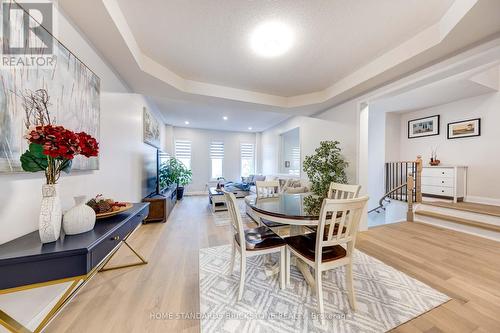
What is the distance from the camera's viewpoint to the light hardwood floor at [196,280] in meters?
1.33

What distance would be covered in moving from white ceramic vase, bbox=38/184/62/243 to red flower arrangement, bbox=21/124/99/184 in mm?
66

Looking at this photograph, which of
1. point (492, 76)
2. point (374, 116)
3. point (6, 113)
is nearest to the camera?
point (6, 113)

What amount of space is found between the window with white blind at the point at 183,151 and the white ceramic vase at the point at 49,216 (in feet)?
20.3

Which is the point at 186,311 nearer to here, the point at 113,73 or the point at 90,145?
the point at 90,145

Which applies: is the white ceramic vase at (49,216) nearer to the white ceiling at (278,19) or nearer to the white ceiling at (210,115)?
the white ceiling at (278,19)

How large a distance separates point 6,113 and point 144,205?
125cm

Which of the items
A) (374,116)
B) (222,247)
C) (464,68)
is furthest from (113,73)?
(374,116)

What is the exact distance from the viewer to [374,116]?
529 cm

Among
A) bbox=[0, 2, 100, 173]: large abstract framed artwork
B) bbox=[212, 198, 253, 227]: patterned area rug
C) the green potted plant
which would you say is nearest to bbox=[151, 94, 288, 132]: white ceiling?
the green potted plant

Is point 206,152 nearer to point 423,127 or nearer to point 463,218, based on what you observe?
point 423,127

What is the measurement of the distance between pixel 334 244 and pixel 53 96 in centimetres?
248

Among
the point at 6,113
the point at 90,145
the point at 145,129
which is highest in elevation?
the point at 145,129

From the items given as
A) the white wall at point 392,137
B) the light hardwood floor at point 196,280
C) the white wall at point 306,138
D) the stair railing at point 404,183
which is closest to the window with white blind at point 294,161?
the white wall at point 306,138

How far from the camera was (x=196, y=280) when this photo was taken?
1.85 meters
